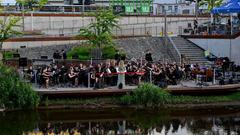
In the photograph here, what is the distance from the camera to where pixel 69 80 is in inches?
1489

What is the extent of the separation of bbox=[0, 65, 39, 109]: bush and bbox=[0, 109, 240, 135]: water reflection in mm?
556

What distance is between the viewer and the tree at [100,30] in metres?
46.6

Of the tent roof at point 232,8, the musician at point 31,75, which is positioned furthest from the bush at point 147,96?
the tent roof at point 232,8

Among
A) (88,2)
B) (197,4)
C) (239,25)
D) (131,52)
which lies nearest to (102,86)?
(131,52)

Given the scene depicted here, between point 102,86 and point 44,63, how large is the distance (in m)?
6.02

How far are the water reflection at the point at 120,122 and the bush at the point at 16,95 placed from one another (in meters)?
0.56

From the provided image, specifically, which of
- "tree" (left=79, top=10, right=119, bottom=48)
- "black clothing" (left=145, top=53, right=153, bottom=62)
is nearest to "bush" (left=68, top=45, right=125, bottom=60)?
"tree" (left=79, top=10, right=119, bottom=48)

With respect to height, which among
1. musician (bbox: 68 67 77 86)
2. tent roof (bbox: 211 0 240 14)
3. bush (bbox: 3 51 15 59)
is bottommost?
musician (bbox: 68 67 77 86)

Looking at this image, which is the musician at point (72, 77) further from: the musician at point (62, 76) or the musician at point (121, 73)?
the musician at point (121, 73)

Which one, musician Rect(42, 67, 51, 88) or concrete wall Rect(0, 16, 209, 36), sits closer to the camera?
musician Rect(42, 67, 51, 88)

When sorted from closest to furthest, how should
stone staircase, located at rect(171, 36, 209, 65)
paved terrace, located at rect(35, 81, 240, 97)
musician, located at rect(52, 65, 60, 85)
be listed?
paved terrace, located at rect(35, 81, 240, 97) → musician, located at rect(52, 65, 60, 85) → stone staircase, located at rect(171, 36, 209, 65)

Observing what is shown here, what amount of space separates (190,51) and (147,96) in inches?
572

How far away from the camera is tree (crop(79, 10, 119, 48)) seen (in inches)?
1836

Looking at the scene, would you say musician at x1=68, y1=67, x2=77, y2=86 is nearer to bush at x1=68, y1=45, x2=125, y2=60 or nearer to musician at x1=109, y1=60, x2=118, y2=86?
musician at x1=109, y1=60, x2=118, y2=86
